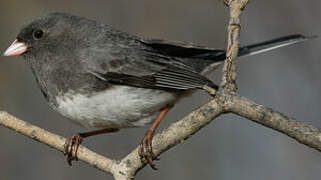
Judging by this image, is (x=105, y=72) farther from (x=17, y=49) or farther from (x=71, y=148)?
(x=17, y=49)

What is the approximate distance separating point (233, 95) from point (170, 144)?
17.9 inches

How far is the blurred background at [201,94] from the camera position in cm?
461

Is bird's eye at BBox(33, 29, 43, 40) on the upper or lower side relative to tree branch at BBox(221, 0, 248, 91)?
lower

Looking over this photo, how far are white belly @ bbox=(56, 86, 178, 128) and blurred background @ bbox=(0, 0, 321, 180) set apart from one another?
4.61 ft

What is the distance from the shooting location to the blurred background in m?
4.61

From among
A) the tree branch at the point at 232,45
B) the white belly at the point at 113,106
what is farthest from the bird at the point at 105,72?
the tree branch at the point at 232,45

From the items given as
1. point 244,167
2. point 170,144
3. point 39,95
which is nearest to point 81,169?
point 39,95

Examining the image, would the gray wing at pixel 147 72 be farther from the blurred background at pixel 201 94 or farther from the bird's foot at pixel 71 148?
the blurred background at pixel 201 94

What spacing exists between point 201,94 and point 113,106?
2.09m

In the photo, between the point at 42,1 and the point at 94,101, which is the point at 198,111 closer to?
the point at 94,101

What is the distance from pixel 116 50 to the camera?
390cm

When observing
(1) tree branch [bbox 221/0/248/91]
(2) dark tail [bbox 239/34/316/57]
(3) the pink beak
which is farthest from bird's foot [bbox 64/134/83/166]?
(2) dark tail [bbox 239/34/316/57]

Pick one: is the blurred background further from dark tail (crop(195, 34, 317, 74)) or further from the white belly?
the white belly

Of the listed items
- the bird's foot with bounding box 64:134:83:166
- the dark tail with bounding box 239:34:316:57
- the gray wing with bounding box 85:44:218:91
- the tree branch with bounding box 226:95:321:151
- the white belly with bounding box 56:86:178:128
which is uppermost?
the dark tail with bounding box 239:34:316:57
